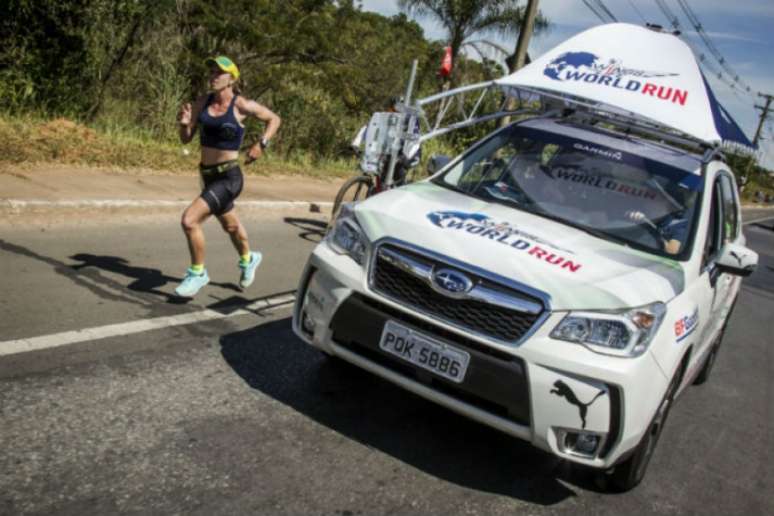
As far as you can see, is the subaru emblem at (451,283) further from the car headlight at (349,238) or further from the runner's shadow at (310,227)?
the runner's shadow at (310,227)

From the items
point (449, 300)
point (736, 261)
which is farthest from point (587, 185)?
point (449, 300)

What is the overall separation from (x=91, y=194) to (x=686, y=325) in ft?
21.3

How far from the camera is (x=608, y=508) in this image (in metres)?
4.03

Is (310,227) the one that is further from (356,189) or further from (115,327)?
(115,327)

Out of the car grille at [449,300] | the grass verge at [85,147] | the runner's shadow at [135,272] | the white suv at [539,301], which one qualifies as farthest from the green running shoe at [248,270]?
the grass verge at [85,147]

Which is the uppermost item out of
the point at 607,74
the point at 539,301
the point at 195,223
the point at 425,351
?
the point at 607,74

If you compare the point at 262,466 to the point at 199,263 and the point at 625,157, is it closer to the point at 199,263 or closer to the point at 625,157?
the point at 199,263

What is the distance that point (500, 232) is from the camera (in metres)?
4.16

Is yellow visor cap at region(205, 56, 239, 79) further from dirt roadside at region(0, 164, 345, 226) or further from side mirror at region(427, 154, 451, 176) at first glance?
dirt roadside at region(0, 164, 345, 226)

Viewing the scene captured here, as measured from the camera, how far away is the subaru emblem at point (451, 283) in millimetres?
3744

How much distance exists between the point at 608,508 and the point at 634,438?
0.51 meters

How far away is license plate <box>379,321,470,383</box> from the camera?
147 inches

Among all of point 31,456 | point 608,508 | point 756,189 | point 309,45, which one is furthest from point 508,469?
point 756,189

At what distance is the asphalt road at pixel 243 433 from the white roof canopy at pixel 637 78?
223cm
